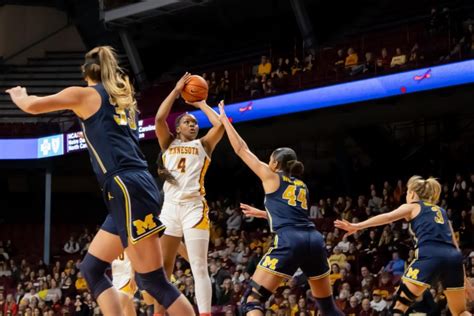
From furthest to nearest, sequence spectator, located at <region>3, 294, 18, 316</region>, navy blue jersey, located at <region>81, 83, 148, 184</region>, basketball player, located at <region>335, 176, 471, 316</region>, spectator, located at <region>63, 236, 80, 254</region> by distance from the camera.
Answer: spectator, located at <region>63, 236, 80, 254</region> < spectator, located at <region>3, 294, 18, 316</region> < basketball player, located at <region>335, 176, 471, 316</region> < navy blue jersey, located at <region>81, 83, 148, 184</region>

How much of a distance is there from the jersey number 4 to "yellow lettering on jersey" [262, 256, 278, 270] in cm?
52

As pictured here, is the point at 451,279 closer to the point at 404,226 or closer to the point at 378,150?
the point at 404,226

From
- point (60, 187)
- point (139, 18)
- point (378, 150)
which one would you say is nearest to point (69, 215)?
point (60, 187)

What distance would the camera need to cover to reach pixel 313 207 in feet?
64.1

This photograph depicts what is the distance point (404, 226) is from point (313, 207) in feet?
12.3

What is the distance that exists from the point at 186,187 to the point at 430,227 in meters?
2.43

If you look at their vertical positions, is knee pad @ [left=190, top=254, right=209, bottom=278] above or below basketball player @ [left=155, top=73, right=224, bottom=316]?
below

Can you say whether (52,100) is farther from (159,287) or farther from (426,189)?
(426,189)

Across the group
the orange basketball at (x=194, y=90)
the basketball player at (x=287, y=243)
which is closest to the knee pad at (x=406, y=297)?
the basketball player at (x=287, y=243)

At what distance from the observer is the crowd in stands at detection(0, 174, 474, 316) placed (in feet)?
46.8

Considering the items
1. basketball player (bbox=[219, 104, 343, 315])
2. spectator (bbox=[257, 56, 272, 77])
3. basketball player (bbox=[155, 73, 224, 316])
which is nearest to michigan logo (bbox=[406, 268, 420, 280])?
basketball player (bbox=[219, 104, 343, 315])

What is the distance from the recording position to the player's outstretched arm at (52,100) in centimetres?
557

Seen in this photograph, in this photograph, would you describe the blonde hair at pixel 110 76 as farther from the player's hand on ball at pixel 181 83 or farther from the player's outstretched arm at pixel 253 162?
the player's outstretched arm at pixel 253 162

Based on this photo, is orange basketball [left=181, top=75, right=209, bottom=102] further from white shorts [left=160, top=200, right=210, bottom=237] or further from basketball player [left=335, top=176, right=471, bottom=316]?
basketball player [left=335, top=176, right=471, bottom=316]
